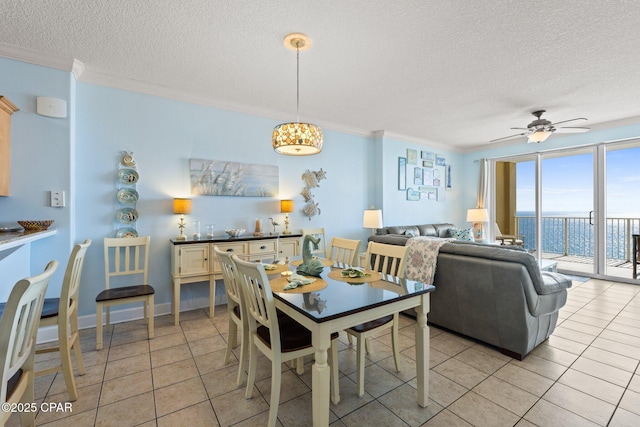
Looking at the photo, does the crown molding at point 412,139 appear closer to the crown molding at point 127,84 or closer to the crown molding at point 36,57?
the crown molding at point 127,84

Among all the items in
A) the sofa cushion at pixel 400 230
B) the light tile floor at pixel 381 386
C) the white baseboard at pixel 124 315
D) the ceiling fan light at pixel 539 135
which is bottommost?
the light tile floor at pixel 381 386

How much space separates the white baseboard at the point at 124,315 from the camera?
8.48 feet

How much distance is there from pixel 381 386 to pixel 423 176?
4752mm

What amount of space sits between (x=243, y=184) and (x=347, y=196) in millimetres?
1885

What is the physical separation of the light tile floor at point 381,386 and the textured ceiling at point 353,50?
2.63 m

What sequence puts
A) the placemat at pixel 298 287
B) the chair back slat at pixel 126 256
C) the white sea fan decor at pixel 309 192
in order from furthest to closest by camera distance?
the white sea fan decor at pixel 309 192
the chair back slat at pixel 126 256
the placemat at pixel 298 287

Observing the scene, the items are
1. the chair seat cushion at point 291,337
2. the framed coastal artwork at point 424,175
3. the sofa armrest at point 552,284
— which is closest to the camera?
the chair seat cushion at point 291,337

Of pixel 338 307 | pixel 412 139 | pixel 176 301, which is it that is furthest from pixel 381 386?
pixel 412 139

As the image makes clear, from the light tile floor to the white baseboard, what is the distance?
178mm

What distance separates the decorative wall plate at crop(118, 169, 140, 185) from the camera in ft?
9.98

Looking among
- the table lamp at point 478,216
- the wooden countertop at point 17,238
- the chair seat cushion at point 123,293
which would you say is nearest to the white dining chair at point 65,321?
the wooden countertop at point 17,238

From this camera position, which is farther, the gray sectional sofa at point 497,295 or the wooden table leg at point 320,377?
the gray sectional sofa at point 497,295

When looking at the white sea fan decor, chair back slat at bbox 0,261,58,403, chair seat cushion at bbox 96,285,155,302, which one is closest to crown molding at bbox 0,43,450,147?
the white sea fan decor

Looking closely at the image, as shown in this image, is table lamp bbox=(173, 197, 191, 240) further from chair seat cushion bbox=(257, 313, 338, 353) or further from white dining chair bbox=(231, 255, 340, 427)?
chair seat cushion bbox=(257, 313, 338, 353)
